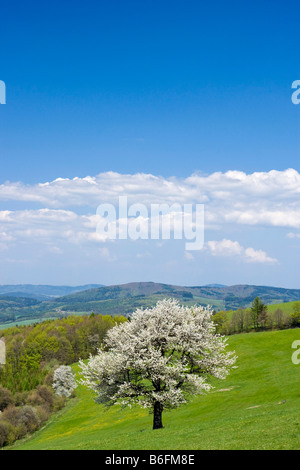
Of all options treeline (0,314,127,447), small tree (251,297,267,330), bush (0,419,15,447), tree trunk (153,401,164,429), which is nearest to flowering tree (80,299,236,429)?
tree trunk (153,401,164,429)

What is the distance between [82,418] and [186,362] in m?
58.7

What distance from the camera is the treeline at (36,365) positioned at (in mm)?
91688

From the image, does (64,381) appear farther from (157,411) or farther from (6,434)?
(157,411)

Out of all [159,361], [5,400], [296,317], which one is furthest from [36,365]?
[159,361]

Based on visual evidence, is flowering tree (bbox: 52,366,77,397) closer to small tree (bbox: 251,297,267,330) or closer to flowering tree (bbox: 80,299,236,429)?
small tree (bbox: 251,297,267,330)

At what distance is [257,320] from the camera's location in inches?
6570

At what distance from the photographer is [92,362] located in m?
39.3

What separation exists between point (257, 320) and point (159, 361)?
142 m

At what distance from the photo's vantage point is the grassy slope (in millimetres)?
25594

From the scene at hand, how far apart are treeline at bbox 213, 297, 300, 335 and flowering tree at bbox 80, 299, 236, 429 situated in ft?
390

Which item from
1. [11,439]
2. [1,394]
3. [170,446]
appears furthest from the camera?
[1,394]
